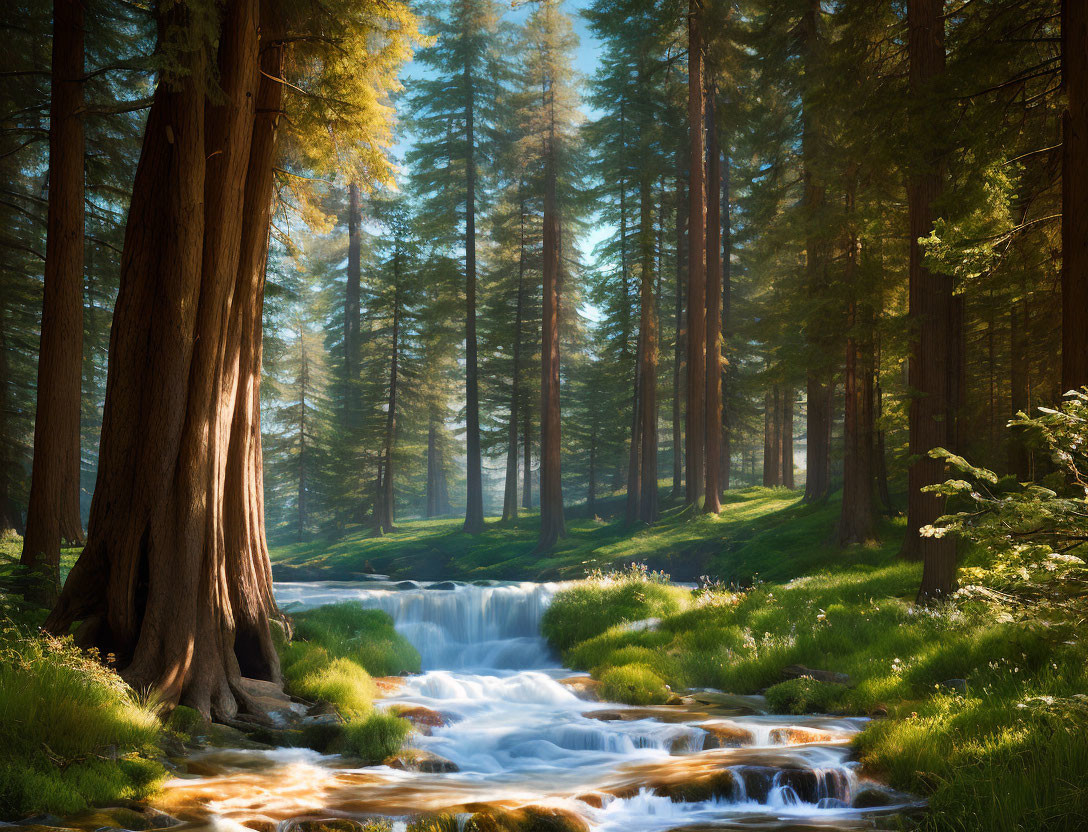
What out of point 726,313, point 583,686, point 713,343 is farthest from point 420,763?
point 726,313

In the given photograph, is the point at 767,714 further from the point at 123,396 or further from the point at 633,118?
the point at 633,118

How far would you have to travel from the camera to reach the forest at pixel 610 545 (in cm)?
560

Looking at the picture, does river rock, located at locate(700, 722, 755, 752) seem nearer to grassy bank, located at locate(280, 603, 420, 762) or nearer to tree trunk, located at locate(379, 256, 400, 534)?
grassy bank, located at locate(280, 603, 420, 762)

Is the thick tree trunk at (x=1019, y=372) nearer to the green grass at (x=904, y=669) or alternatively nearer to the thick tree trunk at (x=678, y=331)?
the green grass at (x=904, y=669)

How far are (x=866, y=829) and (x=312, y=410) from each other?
36648mm

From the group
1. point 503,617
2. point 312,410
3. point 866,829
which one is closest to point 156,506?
point 866,829

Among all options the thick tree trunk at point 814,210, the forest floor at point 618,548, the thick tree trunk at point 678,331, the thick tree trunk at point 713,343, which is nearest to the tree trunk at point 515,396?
the forest floor at point 618,548

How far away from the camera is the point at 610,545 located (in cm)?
2412

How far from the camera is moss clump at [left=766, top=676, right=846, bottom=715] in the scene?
8727mm

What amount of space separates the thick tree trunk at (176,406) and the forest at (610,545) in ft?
0.13

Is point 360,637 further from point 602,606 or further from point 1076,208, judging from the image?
point 1076,208

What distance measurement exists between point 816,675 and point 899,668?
1.34 metres

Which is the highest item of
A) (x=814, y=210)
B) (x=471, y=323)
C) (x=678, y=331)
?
(x=471, y=323)

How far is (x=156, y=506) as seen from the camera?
7.61 m
